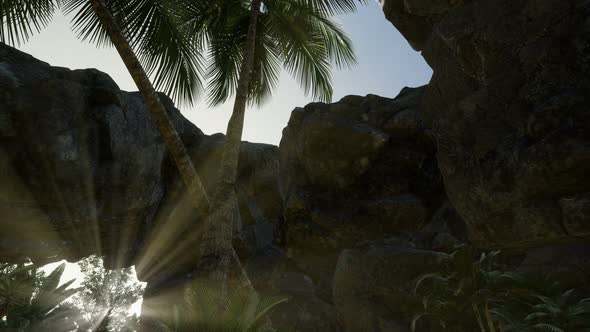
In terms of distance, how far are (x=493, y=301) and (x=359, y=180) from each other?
588 centimetres

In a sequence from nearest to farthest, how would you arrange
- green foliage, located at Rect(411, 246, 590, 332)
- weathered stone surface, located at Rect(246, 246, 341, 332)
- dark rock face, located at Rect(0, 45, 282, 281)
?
green foliage, located at Rect(411, 246, 590, 332)
dark rock face, located at Rect(0, 45, 282, 281)
weathered stone surface, located at Rect(246, 246, 341, 332)

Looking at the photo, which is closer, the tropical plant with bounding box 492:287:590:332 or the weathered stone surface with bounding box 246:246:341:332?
the tropical plant with bounding box 492:287:590:332

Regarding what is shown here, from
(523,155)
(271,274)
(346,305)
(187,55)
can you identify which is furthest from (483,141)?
(271,274)

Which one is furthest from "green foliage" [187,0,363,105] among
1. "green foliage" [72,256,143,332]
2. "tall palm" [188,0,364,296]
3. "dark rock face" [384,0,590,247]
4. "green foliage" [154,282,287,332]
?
"green foliage" [72,256,143,332]

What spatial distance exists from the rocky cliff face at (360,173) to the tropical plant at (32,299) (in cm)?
73

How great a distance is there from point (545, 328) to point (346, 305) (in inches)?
182

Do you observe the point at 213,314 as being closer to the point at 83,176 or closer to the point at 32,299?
the point at 83,176

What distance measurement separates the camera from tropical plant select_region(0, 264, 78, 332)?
9656 millimetres

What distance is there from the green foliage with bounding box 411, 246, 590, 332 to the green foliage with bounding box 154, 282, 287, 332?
153 inches

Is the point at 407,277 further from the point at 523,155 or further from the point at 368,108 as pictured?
the point at 368,108

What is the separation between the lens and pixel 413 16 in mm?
11117

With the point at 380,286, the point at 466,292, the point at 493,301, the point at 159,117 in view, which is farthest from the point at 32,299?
the point at 493,301

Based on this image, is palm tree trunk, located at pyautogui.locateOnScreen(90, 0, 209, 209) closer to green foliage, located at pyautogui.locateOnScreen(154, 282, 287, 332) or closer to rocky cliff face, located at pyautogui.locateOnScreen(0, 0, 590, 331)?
green foliage, located at pyautogui.locateOnScreen(154, 282, 287, 332)

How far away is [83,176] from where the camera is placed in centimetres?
915
